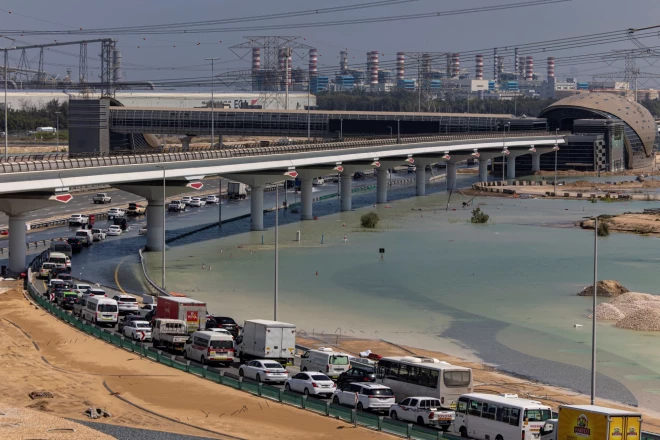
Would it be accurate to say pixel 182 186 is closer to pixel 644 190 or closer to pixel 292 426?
pixel 292 426

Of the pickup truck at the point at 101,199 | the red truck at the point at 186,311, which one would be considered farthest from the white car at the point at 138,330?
the pickup truck at the point at 101,199

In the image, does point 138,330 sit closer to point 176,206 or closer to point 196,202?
point 176,206

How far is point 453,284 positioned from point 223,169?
2495cm

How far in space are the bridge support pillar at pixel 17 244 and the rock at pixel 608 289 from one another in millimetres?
30200

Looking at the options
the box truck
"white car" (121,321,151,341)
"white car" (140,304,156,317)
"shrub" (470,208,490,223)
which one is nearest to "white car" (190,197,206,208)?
"shrub" (470,208,490,223)

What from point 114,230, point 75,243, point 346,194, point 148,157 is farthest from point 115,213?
point 148,157

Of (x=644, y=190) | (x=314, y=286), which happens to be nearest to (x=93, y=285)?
(x=314, y=286)

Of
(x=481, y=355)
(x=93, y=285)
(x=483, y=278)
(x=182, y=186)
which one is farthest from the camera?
(x=182, y=186)

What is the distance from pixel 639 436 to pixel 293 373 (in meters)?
14.2

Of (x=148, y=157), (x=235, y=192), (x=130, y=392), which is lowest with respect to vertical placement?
(x=130, y=392)

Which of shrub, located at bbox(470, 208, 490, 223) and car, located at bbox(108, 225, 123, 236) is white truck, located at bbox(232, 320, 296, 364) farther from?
shrub, located at bbox(470, 208, 490, 223)

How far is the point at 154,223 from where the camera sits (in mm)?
78062

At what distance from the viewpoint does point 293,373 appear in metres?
39.1

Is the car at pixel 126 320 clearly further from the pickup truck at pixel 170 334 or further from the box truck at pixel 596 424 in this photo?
the box truck at pixel 596 424
